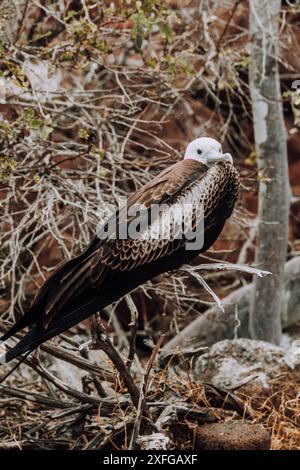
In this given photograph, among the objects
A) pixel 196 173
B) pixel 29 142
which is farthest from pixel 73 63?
pixel 196 173

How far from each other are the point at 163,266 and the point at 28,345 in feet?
2.04

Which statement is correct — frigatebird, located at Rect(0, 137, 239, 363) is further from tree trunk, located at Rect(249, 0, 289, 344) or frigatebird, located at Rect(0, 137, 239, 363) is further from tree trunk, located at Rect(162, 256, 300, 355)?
tree trunk, located at Rect(162, 256, 300, 355)

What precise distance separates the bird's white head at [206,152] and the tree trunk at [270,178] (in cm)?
192

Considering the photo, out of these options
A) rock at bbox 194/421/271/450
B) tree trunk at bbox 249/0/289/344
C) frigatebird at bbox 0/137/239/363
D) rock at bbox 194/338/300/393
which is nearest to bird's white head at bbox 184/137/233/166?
frigatebird at bbox 0/137/239/363

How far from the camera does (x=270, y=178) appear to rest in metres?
5.48

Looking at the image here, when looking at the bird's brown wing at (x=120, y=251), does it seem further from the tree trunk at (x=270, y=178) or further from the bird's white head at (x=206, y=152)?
the tree trunk at (x=270, y=178)

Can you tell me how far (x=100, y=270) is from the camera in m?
3.23

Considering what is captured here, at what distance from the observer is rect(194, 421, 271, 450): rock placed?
3.73 metres

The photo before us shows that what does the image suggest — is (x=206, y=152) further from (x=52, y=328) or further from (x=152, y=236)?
(x=52, y=328)

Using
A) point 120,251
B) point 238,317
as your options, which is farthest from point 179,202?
point 238,317

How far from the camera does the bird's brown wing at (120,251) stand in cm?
316

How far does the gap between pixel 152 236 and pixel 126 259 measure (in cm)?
14

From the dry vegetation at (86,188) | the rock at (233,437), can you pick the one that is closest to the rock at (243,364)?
the dry vegetation at (86,188)
